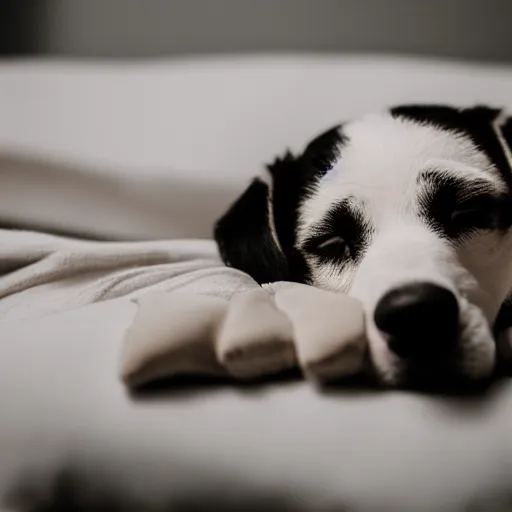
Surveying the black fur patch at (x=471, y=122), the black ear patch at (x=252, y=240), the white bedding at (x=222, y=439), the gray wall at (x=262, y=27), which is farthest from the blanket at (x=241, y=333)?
the gray wall at (x=262, y=27)

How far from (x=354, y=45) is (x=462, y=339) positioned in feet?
4.76

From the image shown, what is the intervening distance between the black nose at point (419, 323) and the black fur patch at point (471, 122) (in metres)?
0.36

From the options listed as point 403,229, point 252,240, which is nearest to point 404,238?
point 403,229

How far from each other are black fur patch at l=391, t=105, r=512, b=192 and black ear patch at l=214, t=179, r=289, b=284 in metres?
0.26

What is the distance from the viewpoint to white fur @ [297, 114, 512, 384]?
65 centimetres

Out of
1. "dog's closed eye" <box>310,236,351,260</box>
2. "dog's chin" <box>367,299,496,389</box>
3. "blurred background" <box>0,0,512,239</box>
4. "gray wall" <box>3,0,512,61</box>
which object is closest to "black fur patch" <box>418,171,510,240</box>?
"dog's closed eye" <box>310,236,351,260</box>

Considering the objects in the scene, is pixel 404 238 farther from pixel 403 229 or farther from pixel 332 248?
pixel 332 248

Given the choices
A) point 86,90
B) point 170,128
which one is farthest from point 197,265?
point 86,90

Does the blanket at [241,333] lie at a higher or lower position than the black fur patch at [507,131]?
lower

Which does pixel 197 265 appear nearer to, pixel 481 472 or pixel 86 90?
pixel 481 472

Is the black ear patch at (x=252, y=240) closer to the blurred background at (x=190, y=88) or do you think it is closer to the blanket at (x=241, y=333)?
the blanket at (x=241, y=333)

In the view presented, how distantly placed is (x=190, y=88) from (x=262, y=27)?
48 cm

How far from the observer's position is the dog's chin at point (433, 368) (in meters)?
0.61

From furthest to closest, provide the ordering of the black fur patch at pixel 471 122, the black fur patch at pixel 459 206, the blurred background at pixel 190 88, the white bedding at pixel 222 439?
the blurred background at pixel 190 88
the black fur patch at pixel 471 122
the black fur patch at pixel 459 206
the white bedding at pixel 222 439
